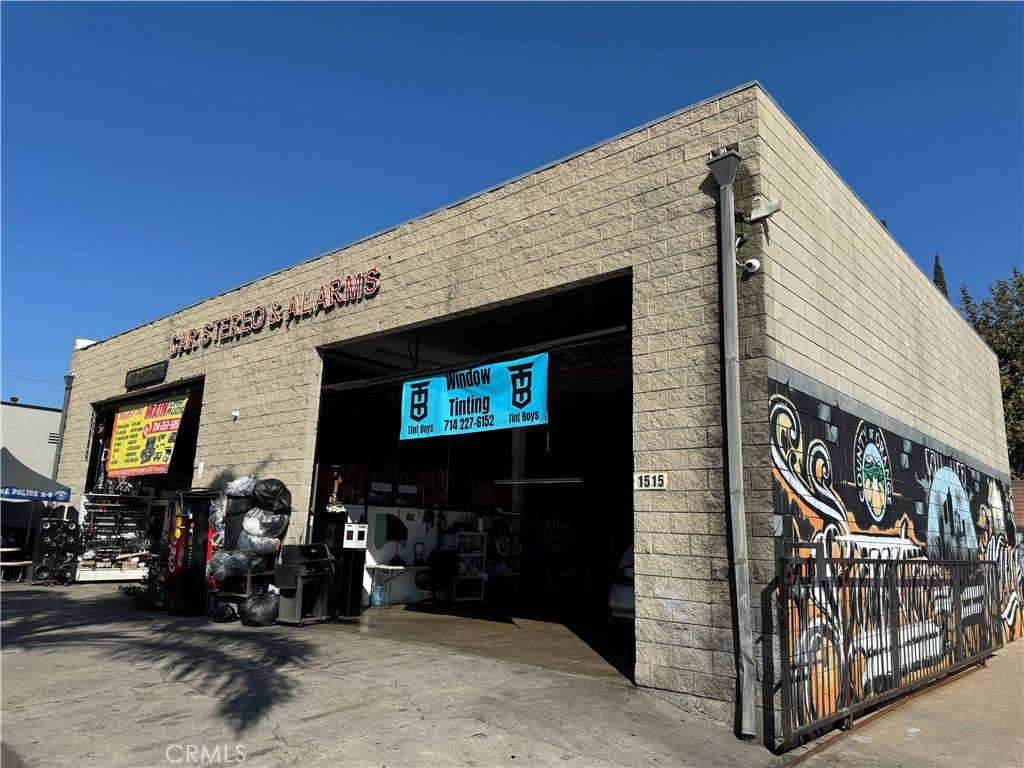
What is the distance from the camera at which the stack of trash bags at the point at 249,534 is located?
421 inches

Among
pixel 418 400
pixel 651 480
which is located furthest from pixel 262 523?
pixel 651 480

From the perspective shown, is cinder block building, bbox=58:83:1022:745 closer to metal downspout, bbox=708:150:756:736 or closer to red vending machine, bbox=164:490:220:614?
metal downspout, bbox=708:150:756:736

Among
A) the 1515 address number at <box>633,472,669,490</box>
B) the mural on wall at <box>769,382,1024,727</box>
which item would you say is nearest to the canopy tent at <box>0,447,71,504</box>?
the 1515 address number at <box>633,472,669,490</box>

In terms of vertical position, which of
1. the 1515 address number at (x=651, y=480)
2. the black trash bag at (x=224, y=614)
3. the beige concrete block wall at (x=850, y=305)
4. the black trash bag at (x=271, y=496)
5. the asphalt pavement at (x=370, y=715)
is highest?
the beige concrete block wall at (x=850, y=305)

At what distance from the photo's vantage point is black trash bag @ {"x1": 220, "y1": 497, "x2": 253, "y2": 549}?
1098 centimetres

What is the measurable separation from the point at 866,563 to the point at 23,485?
56.7ft

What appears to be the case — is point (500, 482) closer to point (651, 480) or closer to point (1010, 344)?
point (651, 480)

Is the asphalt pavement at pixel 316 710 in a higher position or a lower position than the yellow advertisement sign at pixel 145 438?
lower

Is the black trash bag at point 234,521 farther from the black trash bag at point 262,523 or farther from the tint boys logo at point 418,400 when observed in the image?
the tint boys logo at point 418,400

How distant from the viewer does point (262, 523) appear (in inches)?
429

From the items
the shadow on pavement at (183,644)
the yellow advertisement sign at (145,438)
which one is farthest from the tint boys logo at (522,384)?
the yellow advertisement sign at (145,438)

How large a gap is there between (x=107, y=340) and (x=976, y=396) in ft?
68.9

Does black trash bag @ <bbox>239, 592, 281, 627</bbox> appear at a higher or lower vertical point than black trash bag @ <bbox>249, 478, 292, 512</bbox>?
lower

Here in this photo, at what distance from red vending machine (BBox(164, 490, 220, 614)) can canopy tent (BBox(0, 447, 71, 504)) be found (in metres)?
6.35
